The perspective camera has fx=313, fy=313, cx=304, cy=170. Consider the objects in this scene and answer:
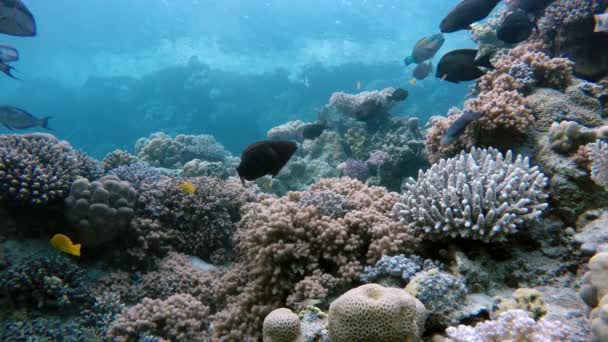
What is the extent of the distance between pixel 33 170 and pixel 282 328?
15.3ft

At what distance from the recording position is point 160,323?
12.5ft

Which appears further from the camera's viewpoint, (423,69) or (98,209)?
(423,69)

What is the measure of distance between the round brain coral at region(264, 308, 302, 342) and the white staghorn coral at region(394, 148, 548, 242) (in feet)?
5.63

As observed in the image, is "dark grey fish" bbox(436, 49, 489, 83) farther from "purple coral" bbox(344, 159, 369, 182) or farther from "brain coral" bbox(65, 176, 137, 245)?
"brain coral" bbox(65, 176, 137, 245)

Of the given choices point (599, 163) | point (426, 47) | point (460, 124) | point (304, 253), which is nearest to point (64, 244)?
point (304, 253)

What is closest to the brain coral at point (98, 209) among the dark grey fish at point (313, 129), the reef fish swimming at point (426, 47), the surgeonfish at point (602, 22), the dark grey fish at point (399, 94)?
the dark grey fish at point (313, 129)

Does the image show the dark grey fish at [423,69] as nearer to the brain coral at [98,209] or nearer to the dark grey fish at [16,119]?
the brain coral at [98,209]

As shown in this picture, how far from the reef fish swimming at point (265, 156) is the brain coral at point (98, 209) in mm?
2495

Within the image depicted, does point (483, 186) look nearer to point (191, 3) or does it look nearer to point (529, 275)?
point (529, 275)

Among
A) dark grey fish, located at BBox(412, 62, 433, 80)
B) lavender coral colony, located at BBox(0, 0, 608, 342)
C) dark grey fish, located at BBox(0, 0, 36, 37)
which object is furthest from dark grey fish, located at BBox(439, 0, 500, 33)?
dark grey fish, located at BBox(412, 62, 433, 80)

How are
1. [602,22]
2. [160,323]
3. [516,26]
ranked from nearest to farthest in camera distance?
[160,323]
[602,22]
[516,26]

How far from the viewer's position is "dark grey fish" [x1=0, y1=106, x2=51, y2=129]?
727 centimetres

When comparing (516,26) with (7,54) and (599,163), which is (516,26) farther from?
(7,54)

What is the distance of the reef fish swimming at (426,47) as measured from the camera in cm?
1170
